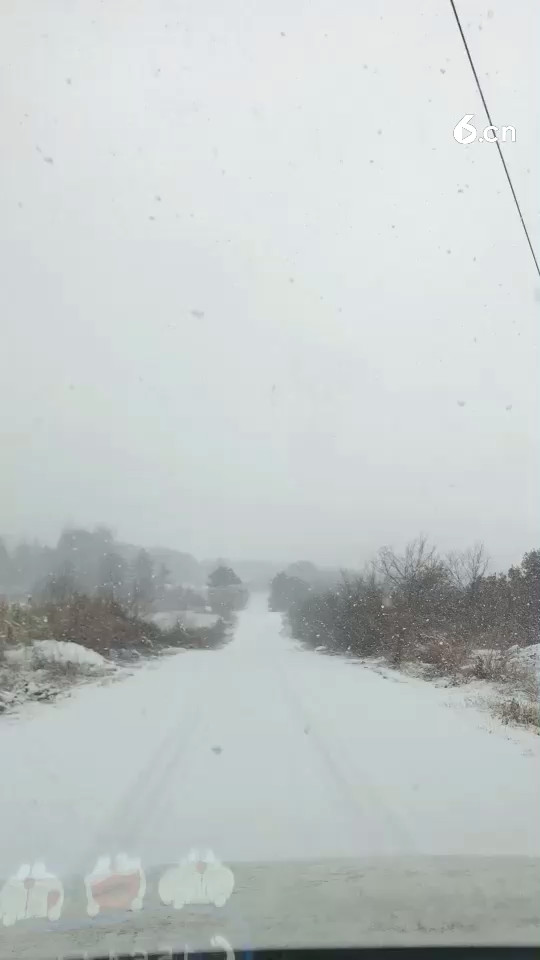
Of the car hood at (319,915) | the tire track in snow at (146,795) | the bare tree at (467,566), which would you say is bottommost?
the car hood at (319,915)

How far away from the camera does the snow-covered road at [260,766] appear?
4039 mm

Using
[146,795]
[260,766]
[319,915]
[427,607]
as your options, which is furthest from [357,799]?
[427,607]

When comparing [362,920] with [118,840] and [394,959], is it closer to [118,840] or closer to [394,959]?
[394,959]

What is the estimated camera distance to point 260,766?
4.57 meters

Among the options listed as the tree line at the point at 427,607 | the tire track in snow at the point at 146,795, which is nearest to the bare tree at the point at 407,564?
the tree line at the point at 427,607

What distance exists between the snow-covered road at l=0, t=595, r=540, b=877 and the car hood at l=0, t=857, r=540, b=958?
25cm

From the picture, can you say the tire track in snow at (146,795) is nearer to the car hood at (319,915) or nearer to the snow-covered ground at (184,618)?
the car hood at (319,915)

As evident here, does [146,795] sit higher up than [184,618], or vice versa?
[184,618]

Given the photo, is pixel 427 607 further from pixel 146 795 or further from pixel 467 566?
pixel 146 795

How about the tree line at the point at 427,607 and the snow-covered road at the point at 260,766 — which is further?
the tree line at the point at 427,607

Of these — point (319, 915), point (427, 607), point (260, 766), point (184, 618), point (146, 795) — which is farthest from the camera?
point (427, 607)

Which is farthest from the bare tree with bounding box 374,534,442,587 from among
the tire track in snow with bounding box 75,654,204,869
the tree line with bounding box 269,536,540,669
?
the tire track in snow with bounding box 75,654,204,869

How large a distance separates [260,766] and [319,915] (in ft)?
4.27

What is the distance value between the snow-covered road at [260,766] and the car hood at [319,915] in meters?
0.25
